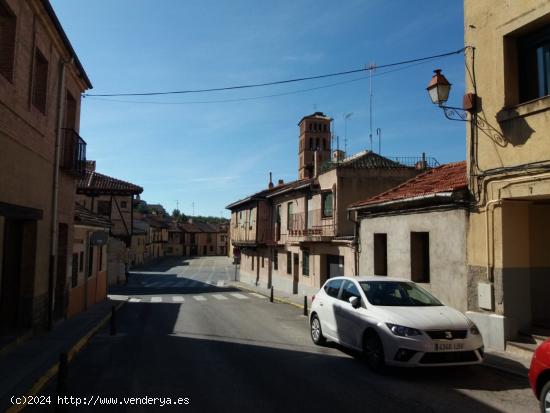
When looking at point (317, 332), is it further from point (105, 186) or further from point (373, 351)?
point (105, 186)

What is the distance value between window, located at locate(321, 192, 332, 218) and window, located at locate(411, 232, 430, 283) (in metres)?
10.3

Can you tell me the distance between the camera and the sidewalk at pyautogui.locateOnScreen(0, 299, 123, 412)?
Result: 6859 millimetres

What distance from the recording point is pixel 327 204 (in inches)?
938

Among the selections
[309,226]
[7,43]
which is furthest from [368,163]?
[7,43]

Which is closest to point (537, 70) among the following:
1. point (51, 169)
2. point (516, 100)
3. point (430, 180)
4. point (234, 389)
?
point (516, 100)

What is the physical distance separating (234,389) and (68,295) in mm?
9792

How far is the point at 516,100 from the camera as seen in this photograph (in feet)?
31.7

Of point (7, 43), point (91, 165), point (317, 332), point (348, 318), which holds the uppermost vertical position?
point (91, 165)

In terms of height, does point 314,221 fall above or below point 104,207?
below

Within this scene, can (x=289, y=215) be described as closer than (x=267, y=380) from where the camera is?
No

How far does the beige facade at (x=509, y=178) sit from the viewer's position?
9156 mm

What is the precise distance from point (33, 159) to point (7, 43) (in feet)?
8.38

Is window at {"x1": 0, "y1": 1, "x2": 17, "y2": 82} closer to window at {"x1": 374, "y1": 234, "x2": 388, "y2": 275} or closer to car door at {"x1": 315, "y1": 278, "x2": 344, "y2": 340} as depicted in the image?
car door at {"x1": 315, "y1": 278, "x2": 344, "y2": 340}

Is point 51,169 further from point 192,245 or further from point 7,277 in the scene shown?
point 192,245
